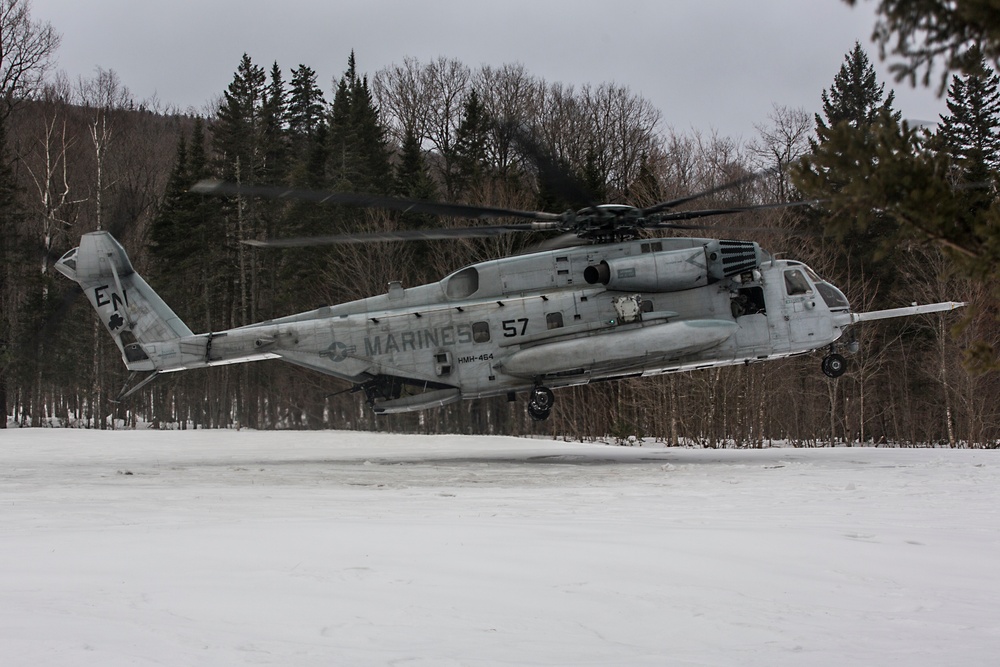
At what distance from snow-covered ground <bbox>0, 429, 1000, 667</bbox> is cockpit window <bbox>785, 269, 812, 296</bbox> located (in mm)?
6603

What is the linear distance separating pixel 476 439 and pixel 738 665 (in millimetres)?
18575

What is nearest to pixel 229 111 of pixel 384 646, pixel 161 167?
pixel 161 167

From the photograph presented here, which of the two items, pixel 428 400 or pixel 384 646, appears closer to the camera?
pixel 384 646

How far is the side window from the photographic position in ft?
54.3

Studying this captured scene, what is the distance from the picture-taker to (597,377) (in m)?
16.4

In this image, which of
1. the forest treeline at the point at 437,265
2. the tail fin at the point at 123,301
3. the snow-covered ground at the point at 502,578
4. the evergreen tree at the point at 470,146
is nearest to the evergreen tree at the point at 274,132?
the forest treeline at the point at 437,265

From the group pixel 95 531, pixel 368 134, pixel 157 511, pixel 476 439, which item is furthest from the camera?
pixel 368 134

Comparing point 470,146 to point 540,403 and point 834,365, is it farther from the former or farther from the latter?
point 834,365

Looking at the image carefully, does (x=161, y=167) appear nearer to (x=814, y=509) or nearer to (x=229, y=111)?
(x=229, y=111)

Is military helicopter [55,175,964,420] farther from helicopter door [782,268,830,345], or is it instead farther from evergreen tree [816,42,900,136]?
evergreen tree [816,42,900,136]

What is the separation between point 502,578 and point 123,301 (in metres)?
14.5

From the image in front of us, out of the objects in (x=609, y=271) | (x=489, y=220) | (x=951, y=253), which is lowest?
(x=951, y=253)

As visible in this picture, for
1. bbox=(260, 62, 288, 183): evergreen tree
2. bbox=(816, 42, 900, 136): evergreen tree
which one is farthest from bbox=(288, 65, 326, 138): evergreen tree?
bbox=(816, 42, 900, 136): evergreen tree

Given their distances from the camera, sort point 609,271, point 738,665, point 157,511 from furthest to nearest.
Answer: point 609,271
point 157,511
point 738,665
